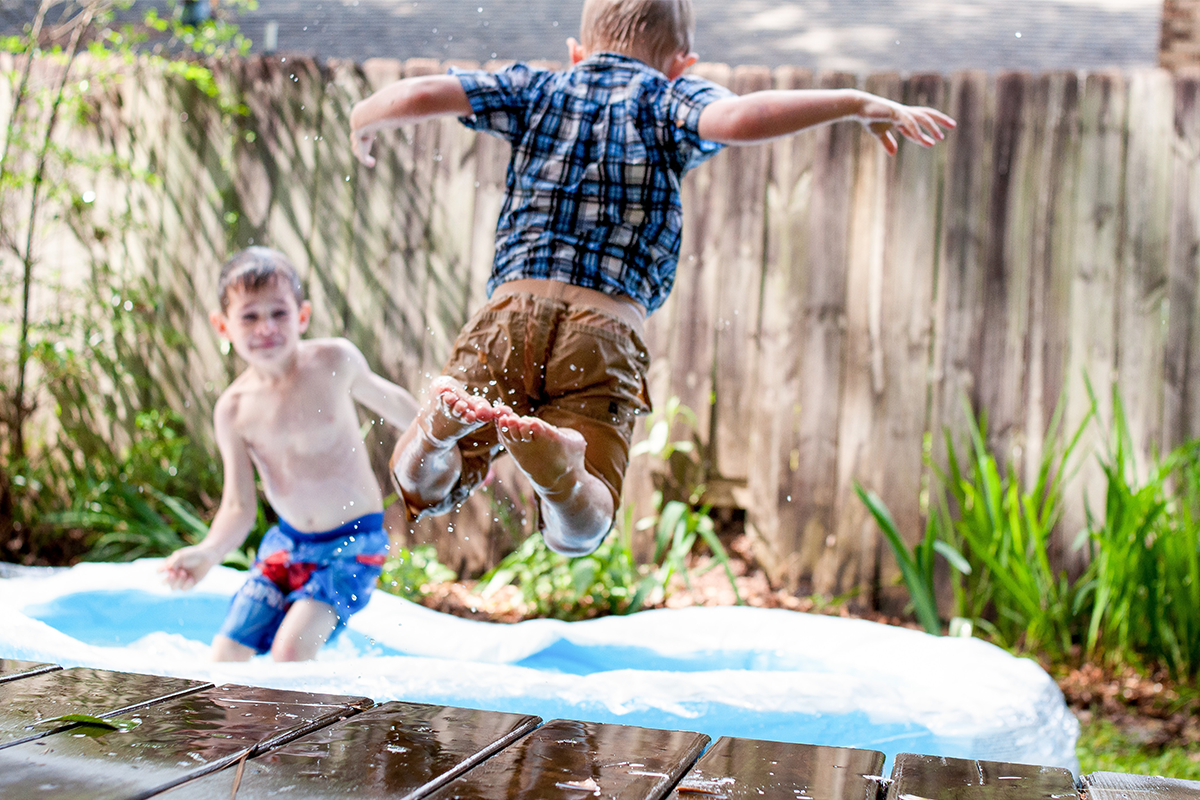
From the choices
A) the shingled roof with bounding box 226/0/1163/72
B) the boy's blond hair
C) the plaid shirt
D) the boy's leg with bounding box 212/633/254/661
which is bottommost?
the boy's leg with bounding box 212/633/254/661

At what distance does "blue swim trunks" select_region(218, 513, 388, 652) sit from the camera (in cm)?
262

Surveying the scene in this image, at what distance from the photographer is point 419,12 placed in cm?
1078

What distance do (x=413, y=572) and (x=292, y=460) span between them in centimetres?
112

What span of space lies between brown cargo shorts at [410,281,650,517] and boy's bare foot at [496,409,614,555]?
95mm

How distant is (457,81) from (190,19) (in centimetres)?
516

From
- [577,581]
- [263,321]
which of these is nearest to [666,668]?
[577,581]

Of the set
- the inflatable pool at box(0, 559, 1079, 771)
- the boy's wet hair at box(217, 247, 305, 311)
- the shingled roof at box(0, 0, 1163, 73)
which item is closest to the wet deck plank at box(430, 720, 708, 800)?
the inflatable pool at box(0, 559, 1079, 771)

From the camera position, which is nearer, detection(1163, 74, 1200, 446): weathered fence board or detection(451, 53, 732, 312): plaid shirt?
detection(451, 53, 732, 312): plaid shirt

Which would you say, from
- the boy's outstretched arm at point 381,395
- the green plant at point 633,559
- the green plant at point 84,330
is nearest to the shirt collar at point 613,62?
the boy's outstretched arm at point 381,395

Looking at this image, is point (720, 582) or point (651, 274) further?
point (720, 582)

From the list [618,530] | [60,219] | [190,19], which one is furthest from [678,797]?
[190,19]

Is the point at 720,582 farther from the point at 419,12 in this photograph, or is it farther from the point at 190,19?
the point at 419,12

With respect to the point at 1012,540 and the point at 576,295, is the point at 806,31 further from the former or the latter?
the point at 576,295

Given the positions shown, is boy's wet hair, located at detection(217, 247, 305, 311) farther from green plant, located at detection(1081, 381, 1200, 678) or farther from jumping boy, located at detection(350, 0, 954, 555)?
green plant, located at detection(1081, 381, 1200, 678)
